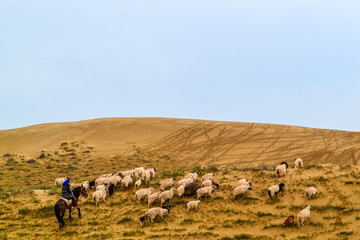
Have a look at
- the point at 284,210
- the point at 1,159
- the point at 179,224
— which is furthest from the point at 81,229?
the point at 1,159

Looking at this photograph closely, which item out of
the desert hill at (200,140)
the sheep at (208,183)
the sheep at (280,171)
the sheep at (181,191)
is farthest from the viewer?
the desert hill at (200,140)

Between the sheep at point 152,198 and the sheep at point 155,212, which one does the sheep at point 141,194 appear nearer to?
the sheep at point 152,198

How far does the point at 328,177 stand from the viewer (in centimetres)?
1142

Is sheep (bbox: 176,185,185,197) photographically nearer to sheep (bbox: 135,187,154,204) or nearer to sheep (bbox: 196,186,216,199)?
sheep (bbox: 196,186,216,199)

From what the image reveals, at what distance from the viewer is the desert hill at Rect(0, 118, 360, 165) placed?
91.0 feet

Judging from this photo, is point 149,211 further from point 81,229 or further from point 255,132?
point 255,132

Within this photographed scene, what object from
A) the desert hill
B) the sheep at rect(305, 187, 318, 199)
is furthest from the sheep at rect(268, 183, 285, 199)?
the desert hill

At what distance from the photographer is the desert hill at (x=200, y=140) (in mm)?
27734

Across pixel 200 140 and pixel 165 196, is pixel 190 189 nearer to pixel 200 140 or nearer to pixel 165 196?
pixel 165 196

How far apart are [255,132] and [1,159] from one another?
3482 cm

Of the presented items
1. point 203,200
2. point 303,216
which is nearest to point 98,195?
Result: point 203,200

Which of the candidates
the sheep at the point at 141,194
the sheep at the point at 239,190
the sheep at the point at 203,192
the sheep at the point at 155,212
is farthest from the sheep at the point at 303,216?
the sheep at the point at 141,194

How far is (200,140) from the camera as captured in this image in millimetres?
35594

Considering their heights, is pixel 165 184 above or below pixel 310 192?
above
